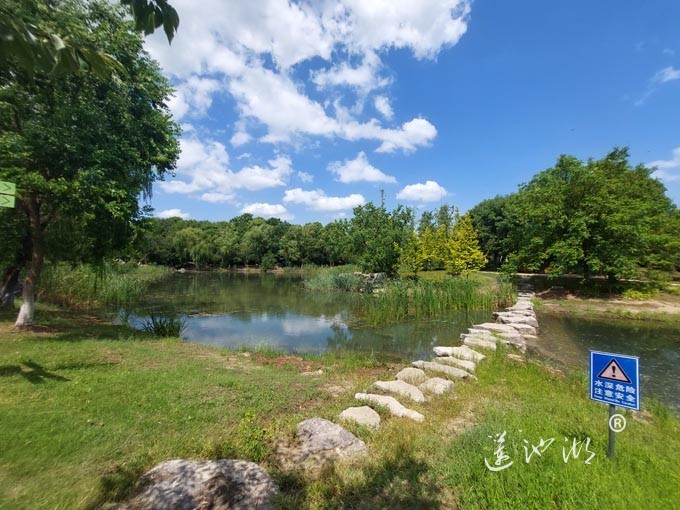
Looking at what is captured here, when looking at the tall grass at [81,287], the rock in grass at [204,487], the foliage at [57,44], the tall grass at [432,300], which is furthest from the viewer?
the tall grass at [432,300]

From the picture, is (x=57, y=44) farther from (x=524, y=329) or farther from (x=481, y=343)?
(x=524, y=329)

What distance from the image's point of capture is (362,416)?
3.71 m

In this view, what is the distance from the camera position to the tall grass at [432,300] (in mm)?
13117

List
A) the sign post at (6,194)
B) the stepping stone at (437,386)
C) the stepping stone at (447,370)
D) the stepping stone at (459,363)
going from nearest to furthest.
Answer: the sign post at (6,194) < the stepping stone at (437,386) < the stepping stone at (447,370) < the stepping stone at (459,363)

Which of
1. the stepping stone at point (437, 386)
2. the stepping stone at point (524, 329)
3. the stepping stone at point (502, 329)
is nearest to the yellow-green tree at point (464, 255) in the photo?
the stepping stone at point (524, 329)

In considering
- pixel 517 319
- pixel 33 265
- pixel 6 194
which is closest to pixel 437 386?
pixel 6 194

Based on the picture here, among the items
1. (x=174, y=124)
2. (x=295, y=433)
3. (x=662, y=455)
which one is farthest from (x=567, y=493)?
(x=174, y=124)

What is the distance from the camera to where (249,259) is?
5162 centimetres

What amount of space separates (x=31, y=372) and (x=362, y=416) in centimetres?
479

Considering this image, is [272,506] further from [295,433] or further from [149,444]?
[149,444]

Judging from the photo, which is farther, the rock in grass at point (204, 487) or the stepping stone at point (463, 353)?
the stepping stone at point (463, 353)

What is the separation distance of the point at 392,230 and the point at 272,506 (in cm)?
2278

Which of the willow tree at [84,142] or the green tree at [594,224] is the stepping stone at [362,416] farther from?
the green tree at [594,224]

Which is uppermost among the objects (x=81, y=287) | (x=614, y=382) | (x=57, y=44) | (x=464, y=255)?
(x=464, y=255)
